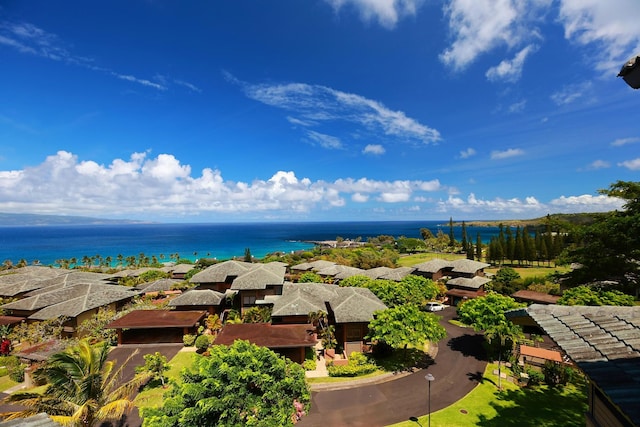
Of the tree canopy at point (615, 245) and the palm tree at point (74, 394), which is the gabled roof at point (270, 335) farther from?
the tree canopy at point (615, 245)

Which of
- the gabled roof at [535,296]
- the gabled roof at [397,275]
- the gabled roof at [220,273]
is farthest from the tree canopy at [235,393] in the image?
the gabled roof at [535,296]

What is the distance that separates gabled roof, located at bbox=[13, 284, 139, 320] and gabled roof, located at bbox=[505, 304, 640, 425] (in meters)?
39.8

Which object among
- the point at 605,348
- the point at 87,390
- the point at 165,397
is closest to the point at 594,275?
the point at 605,348

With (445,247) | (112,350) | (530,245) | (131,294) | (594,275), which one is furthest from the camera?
(445,247)

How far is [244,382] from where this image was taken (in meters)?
12.1

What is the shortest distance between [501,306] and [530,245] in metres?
72.8

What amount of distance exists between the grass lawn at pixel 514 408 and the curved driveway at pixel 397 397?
784mm

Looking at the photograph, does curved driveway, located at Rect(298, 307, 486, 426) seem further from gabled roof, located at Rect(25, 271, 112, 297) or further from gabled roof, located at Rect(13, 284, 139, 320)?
gabled roof, located at Rect(25, 271, 112, 297)

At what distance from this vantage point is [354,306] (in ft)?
93.4

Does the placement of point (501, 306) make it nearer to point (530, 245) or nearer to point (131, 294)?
point (131, 294)

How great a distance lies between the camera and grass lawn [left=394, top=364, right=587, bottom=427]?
691 inches

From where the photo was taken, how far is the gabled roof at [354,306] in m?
26.8

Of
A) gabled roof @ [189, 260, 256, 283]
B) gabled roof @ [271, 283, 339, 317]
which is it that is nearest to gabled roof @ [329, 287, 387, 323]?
gabled roof @ [271, 283, 339, 317]

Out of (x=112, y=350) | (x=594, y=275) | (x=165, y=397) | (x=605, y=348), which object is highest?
(x=605, y=348)
